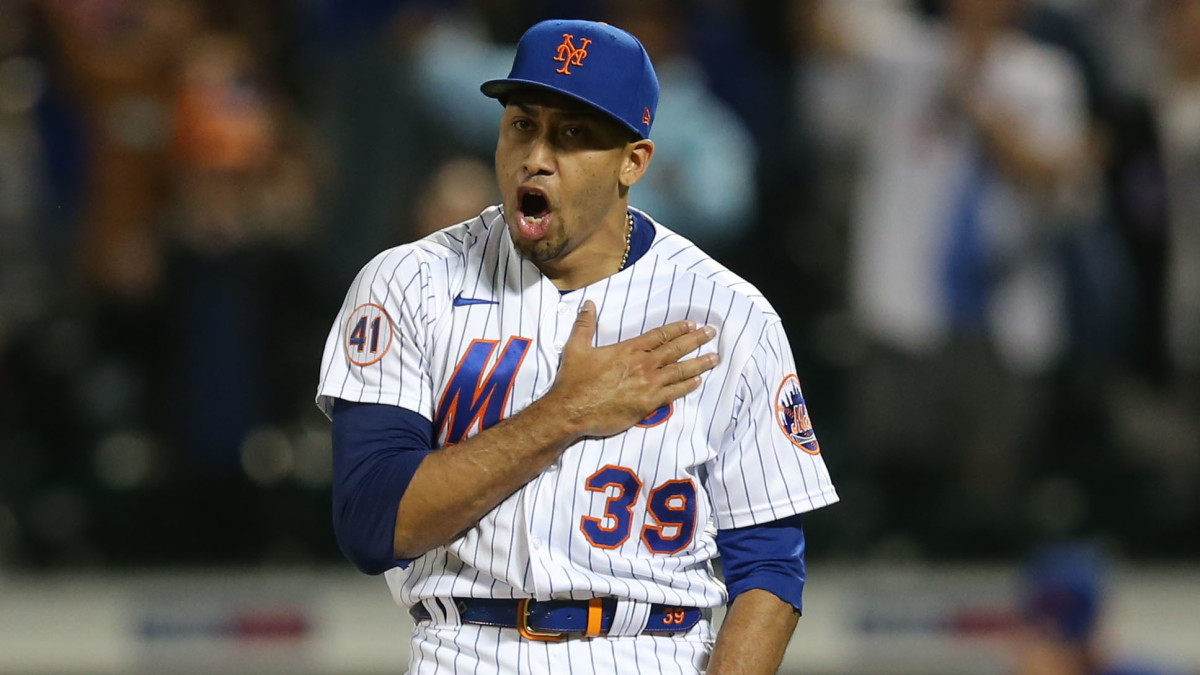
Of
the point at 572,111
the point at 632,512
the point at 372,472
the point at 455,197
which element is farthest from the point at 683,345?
the point at 455,197

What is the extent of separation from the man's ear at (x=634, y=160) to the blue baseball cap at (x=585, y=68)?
0.18 feet

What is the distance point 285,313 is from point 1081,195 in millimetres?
2786

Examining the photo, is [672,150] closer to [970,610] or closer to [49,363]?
[970,610]

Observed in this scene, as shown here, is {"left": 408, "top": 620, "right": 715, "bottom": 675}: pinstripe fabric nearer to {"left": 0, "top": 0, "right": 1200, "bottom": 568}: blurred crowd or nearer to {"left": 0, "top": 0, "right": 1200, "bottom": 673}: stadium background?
{"left": 0, "top": 0, "right": 1200, "bottom": 673}: stadium background

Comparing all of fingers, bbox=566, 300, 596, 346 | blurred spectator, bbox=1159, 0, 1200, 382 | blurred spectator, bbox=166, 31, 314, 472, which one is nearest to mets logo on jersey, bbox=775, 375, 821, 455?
fingers, bbox=566, 300, 596, 346

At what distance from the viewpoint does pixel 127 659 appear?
514 cm

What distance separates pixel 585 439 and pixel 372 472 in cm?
→ 31

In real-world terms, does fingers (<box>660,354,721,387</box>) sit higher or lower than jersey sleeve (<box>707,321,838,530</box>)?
higher

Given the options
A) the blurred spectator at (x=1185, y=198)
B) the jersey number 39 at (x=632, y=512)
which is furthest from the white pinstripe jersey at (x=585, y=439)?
the blurred spectator at (x=1185, y=198)

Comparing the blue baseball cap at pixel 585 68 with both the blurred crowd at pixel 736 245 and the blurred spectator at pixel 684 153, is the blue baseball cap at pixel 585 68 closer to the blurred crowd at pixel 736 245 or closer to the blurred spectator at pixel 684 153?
the blurred spectator at pixel 684 153

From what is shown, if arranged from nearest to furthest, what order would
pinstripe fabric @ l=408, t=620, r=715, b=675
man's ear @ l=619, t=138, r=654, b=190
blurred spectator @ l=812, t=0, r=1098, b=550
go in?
pinstripe fabric @ l=408, t=620, r=715, b=675 < man's ear @ l=619, t=138, r=654, b=190 < blurred spectator @ l=812, t=0, r=1098, b=550

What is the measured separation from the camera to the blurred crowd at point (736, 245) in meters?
5.56

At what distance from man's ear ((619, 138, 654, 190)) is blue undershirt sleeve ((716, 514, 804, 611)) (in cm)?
54

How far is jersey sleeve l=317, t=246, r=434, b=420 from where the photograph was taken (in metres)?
2.35
